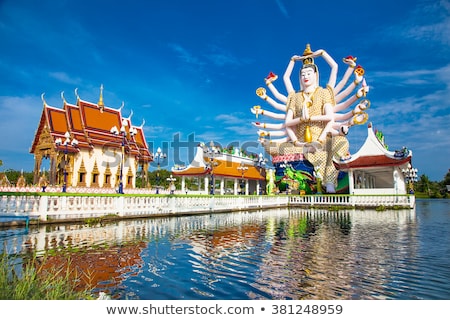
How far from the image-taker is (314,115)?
110 ft

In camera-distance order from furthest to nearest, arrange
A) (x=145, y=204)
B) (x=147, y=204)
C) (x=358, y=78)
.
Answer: (x=358, y=78), (x=147, y=204), (x=145, y=204)

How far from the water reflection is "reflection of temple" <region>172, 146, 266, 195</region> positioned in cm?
1956

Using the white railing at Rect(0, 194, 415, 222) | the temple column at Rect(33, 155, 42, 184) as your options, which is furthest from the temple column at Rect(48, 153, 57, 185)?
the white railing at Rect(0, 194, 415, 222)

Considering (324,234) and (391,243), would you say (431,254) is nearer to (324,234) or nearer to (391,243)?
(391,243)

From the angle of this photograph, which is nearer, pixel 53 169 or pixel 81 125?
pixel 53 169

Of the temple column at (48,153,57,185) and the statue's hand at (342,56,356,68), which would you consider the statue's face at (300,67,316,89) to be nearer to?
the statue's hand at (342,56,356,68)

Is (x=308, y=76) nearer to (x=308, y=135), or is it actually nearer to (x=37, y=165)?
(x=308, y=135)

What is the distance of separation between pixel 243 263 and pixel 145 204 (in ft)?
35.8

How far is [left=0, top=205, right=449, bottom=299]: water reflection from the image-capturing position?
4.55 metres

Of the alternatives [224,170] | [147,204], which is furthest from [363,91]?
[147,204]

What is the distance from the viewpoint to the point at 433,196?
5509 centimetres

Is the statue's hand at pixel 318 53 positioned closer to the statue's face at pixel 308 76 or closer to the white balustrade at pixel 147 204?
the statue's face at pixel 308 76

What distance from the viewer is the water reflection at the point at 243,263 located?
455 cm
